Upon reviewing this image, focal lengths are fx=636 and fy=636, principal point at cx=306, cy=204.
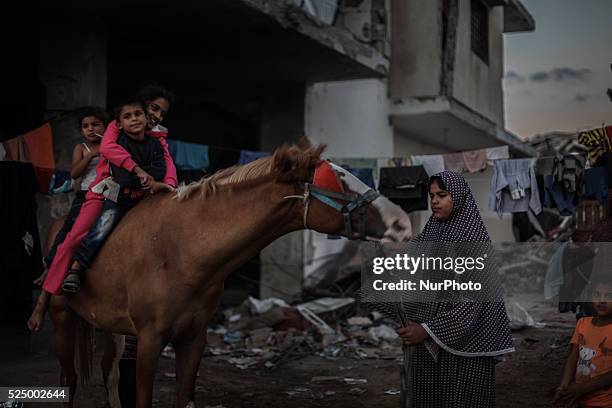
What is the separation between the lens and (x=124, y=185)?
3715 millimetres

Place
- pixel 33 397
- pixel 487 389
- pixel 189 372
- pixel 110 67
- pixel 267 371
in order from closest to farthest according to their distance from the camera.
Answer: pixel 487 389
pixel 189 372
pixel 33 397
pixel 267 371
pixel 110 67

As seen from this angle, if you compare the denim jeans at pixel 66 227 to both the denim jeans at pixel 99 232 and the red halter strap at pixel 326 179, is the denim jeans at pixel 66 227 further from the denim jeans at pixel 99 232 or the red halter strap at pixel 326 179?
the red halter strap at pixel 326 179

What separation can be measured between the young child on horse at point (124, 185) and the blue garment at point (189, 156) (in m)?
3.28

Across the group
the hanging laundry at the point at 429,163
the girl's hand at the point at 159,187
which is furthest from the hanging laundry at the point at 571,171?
the girl's hand at the point at 159,187

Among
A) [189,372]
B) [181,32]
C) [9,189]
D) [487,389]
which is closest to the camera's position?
[487,389]

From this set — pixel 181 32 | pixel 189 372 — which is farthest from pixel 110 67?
pixel 189 372

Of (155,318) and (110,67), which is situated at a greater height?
(110,67)

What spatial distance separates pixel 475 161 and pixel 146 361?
5183 millimetres

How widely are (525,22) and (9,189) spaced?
15.4 m

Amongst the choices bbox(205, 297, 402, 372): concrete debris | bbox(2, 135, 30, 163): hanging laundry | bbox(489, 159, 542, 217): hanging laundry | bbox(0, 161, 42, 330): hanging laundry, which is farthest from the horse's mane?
bbox(489, 159, 542, 217): hanging laundry

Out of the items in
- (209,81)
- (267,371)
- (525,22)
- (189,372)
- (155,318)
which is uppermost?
(525,22)

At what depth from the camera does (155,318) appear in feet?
11.0

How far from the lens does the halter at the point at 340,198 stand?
10.4ft

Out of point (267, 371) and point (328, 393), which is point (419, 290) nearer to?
point (328, 393)
